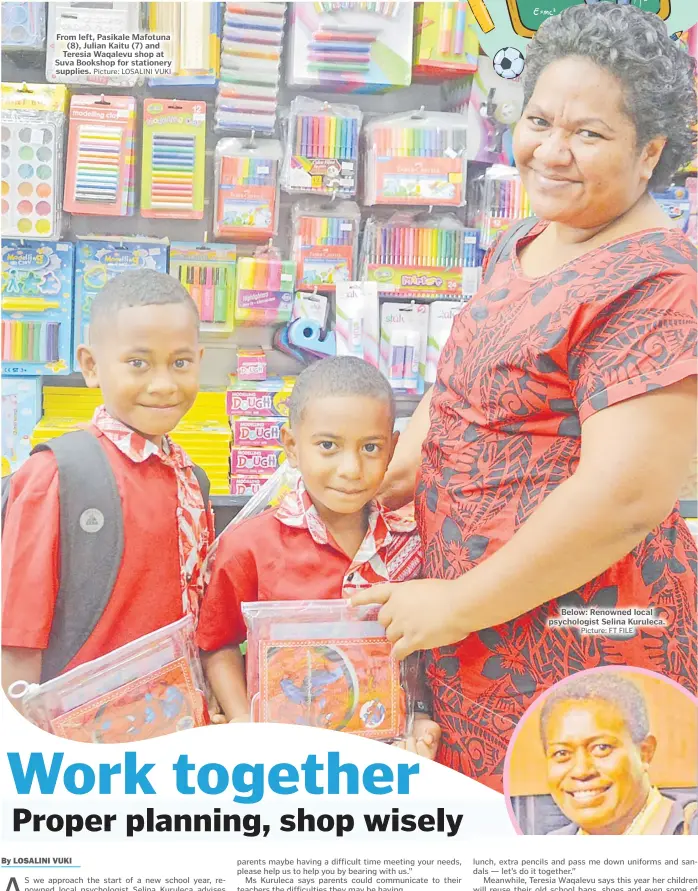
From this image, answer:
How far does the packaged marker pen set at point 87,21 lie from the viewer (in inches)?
55.6

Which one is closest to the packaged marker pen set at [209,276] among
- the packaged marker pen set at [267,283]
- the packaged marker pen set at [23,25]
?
the packaged marker pen set at [267,283]

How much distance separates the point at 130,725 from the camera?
4.39ft

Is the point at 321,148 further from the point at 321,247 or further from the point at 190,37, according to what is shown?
the point at 190,37

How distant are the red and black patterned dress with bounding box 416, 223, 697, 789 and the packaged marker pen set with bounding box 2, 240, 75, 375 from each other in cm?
61

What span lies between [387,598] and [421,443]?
24cm

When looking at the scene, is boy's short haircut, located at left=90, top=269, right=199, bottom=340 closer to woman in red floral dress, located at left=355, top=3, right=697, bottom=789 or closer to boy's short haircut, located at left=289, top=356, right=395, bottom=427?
boy's short haircut, located at left=289, top=356, right=395, bottom=427

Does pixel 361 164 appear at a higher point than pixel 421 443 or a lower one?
higher

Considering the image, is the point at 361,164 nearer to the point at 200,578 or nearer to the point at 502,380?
the point at 502,380

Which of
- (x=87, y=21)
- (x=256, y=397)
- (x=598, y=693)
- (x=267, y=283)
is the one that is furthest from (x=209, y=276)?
(x=598, y=693)

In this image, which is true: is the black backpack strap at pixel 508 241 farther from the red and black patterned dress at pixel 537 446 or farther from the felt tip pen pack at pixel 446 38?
the felt tip pen pack at pixel 446 38

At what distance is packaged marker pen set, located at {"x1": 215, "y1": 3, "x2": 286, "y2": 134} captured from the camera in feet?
4.86

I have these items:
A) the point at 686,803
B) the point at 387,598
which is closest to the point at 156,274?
the point at 387,598

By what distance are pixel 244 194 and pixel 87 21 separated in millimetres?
354

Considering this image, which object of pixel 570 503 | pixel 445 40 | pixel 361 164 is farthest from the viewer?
pixel 361 164
